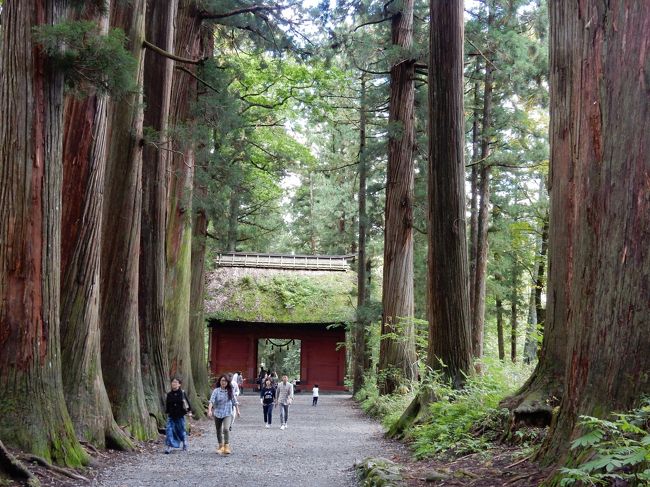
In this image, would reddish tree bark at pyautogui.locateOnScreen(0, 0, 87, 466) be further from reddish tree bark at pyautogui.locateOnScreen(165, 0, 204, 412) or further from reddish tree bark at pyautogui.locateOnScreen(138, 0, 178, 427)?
reddish tree bark at pyautogui.locateOnScreen(165, 0, 204, 412)

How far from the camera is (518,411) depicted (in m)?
7.23

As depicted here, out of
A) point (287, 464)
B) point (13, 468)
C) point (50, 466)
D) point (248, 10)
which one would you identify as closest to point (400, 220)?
point (248, 10)

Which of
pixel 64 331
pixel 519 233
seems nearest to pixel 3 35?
pixel 64 331

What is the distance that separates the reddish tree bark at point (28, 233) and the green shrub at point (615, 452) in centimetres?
592

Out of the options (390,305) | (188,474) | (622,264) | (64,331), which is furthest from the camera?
(390,305)

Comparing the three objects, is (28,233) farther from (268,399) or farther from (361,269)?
(361,269)

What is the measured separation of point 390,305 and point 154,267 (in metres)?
7.90

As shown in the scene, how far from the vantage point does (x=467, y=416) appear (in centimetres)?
907

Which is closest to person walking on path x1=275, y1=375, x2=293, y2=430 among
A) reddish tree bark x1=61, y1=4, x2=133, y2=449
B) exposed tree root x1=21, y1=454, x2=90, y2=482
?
reddish tree bark x1=61, y1=4, x2=133, y2=449

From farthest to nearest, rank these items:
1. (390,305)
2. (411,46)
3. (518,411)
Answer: (390,305)
(411,46)
(518,411)

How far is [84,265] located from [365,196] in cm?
1618

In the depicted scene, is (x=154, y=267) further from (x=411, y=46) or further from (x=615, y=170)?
(x=615, y=170)

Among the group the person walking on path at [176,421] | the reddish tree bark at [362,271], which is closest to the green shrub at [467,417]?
the person walking on path at [176,421]

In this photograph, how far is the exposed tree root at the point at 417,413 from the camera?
1118cm
